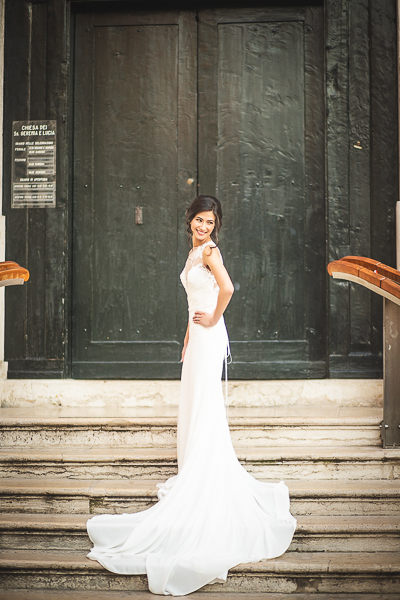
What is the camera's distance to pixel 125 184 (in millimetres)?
5238

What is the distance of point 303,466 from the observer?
12.2 ft

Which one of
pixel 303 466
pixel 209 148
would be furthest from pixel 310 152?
pixel 303 466

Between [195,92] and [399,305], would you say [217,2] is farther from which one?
[399,305]

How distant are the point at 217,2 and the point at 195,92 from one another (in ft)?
2.66

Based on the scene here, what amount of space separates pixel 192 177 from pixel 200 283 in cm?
203

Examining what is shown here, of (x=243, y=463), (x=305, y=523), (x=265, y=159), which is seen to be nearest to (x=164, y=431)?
(x=243, y=463)

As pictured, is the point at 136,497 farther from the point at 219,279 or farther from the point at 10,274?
the point at 10,274

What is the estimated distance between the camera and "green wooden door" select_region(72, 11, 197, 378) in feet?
17.1

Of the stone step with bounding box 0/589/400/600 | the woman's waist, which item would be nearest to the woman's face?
the woman's waist

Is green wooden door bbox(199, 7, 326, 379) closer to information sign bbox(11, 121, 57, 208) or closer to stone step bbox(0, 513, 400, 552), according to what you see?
information sign bbox(11, 121, 57, 208)

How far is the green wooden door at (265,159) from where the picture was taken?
203 inches

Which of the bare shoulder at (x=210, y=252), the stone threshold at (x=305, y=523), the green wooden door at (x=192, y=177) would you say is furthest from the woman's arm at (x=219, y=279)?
the green wooden door at (x=192, y=177)

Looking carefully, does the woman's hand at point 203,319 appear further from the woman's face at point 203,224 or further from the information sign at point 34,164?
the information sign at point 34,164

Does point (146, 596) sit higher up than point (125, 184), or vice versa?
point (125, 184)
